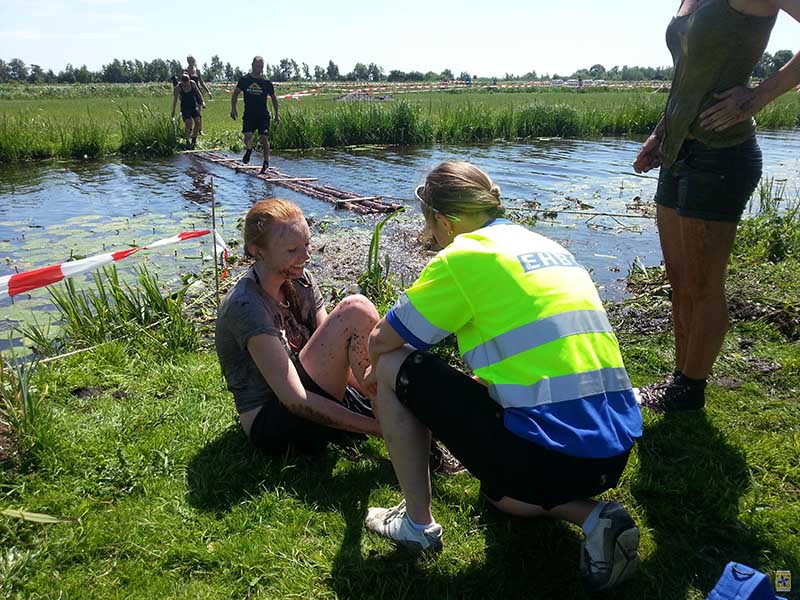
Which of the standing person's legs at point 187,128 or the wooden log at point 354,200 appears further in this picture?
the standing person's legs at point 187,128

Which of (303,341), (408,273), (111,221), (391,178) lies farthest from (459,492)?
(391,178)

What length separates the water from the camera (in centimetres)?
716

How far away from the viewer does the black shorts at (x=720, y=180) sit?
276cm

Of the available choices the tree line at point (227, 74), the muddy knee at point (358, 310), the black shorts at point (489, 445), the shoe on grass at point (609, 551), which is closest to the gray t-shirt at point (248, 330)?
the muddy knee at point (358, 310)

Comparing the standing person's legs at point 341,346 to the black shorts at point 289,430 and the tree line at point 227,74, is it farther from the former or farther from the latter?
the tree line at point 227,74

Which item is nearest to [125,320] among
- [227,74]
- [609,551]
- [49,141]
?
[609,551]

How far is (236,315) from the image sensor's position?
2.58 m

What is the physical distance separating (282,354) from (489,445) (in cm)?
99

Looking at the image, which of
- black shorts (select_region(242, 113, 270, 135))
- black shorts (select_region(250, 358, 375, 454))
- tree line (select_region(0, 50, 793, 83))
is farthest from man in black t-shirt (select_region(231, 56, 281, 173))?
tree line (select_region(0, 50, 793, 83))

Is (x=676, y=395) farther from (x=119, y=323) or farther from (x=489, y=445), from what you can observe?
(x=119, y=323)

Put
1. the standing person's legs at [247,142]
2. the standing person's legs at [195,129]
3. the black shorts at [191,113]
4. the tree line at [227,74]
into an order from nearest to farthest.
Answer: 1. the standing person's legs at [247,142]
2. the black shorts at [191,113]
3. the standing person's legs at [195,129]
4. the tree line at [227,74]

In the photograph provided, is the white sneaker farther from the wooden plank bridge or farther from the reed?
the reed

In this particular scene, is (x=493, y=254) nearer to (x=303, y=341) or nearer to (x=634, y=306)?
(x=303, y=341)

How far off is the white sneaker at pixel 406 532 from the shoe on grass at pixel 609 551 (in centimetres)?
50
